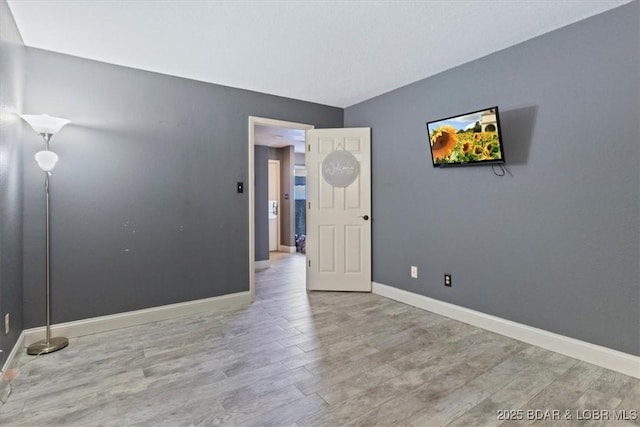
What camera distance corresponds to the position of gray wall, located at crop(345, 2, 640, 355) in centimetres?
219

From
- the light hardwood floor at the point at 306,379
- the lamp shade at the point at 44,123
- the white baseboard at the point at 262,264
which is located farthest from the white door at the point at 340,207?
the lamp shade at the point at 44,123

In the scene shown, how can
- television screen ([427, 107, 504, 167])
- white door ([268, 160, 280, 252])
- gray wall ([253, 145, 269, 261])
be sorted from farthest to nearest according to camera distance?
white door ([268, 160, 280, 252]) < gray wall ([253, 145, 269, 261]) < television screen ([427, 107, 504, 167])

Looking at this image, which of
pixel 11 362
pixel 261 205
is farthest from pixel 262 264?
pixel 11 362

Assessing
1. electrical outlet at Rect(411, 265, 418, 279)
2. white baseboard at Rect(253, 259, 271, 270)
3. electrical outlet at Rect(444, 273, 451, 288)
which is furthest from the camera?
white baseboard at Rect(253, 259, 271, 270)

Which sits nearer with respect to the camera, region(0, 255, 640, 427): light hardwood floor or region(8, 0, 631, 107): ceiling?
region(0, 255, 640, 427): light hardwood floor

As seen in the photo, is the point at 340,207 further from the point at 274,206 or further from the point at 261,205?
the point at 274,206

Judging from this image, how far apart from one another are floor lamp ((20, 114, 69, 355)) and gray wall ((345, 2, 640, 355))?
330 centimetres

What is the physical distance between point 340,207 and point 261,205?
2.37 m

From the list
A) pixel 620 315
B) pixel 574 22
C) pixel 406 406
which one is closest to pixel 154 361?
pixel 406 406

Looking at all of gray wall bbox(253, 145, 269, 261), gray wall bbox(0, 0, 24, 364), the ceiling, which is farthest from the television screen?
gray wall bbox(253, 145, 269, 261)

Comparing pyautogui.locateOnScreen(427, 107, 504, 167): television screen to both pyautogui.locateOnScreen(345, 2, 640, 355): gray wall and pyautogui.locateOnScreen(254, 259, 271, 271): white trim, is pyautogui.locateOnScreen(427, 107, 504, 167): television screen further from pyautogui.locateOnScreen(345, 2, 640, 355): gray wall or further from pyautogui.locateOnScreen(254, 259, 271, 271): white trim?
pyautogui.locateOnScreen(254, 259, 271, 271): white trim

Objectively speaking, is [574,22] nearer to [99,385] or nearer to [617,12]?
[617,12]

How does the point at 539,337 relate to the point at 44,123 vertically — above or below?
below

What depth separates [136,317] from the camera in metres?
3.09
